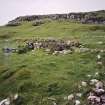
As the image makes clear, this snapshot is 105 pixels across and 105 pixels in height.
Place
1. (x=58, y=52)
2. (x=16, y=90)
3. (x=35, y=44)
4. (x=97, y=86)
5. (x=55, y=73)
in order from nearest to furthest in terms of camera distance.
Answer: (x=97, y=86)
(x=16, y=90)
(x=55, y=73)
(x=58, y=52)
(x=35, y=44)

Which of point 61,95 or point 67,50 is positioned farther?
point 67,50

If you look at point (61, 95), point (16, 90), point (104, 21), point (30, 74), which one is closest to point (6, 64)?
point (30, 74)

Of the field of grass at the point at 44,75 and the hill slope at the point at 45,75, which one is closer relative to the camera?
the hill slope at the point at 45,75

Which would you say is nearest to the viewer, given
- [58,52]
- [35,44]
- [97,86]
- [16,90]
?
[97,86]

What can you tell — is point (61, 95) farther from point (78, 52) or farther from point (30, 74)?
point (78, 52)

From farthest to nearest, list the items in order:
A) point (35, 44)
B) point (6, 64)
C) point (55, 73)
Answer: point (35, 44)
point (6, 64)
point (55, 73)

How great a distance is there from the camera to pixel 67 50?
36562mm

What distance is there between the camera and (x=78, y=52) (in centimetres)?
3506

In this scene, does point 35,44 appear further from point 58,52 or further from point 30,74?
point 30,74

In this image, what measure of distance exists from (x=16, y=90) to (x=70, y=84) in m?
3.74

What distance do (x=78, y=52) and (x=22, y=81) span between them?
9376mm

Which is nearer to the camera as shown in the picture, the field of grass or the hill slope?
the hill slope

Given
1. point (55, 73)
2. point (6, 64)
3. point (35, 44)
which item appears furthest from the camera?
point (35, 44)

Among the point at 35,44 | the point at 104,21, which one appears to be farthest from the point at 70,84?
the point at 104,21
